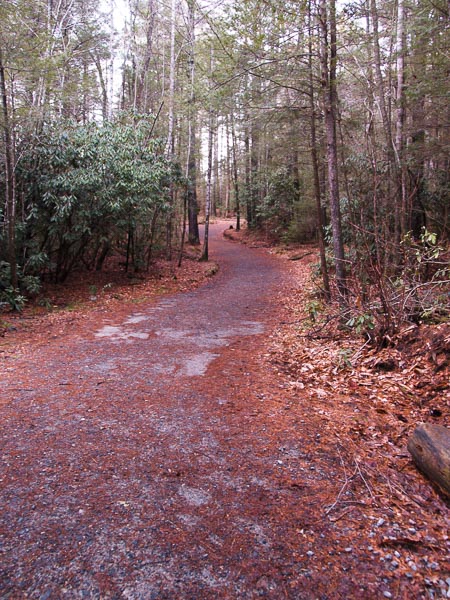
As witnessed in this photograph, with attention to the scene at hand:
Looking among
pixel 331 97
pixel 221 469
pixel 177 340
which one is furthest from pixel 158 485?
pixel 331 97

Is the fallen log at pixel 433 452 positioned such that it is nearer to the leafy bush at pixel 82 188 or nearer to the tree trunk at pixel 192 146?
the leafy bush at pixel 82 188

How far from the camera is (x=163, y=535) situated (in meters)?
2.31

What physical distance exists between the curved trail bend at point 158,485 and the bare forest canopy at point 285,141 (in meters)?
2.53

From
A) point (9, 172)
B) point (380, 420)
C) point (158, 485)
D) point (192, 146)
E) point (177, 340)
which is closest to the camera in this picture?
point (158, 485)

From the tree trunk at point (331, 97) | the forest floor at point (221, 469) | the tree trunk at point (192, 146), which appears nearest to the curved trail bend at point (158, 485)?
the forest floor at point (221, 469)

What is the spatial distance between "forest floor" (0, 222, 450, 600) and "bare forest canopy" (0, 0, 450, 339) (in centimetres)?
144

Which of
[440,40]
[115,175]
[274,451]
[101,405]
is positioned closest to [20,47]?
[115,175]

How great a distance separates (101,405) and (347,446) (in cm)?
253

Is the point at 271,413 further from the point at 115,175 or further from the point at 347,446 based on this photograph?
the point at 115,175

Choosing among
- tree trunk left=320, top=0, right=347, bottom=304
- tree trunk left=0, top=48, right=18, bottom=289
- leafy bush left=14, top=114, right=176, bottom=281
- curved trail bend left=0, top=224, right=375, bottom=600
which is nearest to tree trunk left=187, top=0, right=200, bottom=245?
leafy bush left=14, top=114, right=176, bottom=281

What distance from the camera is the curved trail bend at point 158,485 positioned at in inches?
79.6

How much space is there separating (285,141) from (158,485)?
9170 millimetres

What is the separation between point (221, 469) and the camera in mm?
3016

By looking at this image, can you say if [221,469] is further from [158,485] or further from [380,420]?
[380,420]
